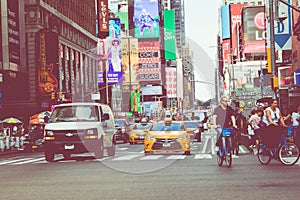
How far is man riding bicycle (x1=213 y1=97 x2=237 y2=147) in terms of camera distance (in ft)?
64.1

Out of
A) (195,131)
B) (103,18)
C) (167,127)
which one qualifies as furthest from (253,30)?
(167,127)

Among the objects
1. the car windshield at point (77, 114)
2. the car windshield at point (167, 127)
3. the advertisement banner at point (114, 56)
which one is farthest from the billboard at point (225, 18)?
the car windshield at point (77, 114)

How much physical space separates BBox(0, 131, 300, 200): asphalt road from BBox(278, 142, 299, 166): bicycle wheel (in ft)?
0.71

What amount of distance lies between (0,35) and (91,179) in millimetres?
50831

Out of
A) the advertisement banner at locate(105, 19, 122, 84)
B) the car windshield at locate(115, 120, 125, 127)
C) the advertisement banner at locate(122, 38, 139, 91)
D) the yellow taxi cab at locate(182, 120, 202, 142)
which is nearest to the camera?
the yellow taxi cab at locate(182, 120, 202, 142)

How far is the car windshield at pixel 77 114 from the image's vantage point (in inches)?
970

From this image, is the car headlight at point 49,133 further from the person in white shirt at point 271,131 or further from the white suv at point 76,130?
the person in white shirt at point 271,131

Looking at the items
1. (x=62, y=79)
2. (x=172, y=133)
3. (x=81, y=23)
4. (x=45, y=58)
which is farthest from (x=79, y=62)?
(x=172, y=133)

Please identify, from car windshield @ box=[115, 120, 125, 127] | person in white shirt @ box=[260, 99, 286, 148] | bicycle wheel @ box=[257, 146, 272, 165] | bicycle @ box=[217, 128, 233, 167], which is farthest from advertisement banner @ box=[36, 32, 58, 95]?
bicycle @ box=[217, 128, 233, 167]

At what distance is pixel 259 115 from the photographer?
27.2 m

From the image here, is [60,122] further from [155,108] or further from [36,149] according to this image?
[155,108]

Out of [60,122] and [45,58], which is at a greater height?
[45,58]

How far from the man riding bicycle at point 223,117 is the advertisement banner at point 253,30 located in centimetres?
12531

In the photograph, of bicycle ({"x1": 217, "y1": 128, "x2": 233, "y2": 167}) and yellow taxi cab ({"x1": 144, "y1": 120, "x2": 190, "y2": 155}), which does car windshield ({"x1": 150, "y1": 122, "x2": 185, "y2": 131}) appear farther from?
bicycle ({"x1": 217, "y1": 128, "x2": 233, "y2": 167})
